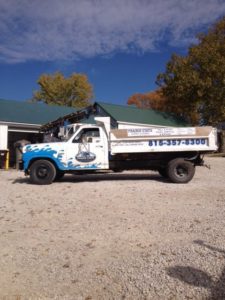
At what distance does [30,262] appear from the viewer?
13.9 feet

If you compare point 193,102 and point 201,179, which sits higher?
point 193,102

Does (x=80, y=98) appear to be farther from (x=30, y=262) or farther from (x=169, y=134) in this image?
(x=30, y=262)

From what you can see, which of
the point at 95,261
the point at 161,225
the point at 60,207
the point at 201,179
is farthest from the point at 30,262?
the point at 201,179

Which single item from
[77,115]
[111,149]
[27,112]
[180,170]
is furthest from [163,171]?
[27,112]

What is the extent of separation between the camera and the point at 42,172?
36.2 ft

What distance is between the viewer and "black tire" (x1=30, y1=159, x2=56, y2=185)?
1100 cm

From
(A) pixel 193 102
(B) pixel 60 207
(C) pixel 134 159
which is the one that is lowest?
A: (B) pixel 60 207

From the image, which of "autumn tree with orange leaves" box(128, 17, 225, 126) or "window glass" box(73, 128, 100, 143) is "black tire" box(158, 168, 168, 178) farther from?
"autumn tree with orange leaves" box(128, 17, 225, 126)

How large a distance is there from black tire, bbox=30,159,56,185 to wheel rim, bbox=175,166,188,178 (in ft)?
15.5

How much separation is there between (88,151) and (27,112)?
44.0 ft

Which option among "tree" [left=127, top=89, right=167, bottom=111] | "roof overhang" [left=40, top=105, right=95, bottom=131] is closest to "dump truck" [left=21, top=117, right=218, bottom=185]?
"roof overhang" [left=40, top=105, right=95, bottom=131]

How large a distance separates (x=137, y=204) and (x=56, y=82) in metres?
48.6

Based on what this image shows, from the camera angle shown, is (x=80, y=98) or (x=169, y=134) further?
(x=80, y=98)

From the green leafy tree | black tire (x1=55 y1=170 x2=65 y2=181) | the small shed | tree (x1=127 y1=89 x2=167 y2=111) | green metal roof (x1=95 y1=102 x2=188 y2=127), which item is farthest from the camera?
tree (x1=127 y1=89 x2=167 y2=111)
